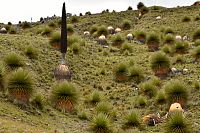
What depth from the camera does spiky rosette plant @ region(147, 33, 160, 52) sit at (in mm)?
29528

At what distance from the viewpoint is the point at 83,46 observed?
92.5ft

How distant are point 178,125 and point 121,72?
874 cm

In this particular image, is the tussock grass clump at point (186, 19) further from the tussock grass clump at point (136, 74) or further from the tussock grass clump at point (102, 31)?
the tussock grass clump at point (136, 74)

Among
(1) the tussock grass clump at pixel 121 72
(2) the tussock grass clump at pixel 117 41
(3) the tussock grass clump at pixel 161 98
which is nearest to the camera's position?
(3) the tussock grass clump at pixel 161 98

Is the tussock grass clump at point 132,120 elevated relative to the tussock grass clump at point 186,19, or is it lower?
lower

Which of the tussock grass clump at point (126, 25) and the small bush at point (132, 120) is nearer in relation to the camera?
the small bush at point (132, 120)

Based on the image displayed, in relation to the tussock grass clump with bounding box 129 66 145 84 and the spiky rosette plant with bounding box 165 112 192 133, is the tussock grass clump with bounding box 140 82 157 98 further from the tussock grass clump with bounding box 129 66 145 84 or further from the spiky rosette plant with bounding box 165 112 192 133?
the spiky rosette plant with bounding box 165 112 192 133

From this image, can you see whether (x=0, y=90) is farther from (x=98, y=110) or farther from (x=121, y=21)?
(x=121, y=21)

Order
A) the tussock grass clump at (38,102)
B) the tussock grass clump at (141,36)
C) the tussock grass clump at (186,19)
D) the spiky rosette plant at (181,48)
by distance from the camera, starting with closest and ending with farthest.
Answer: the tussock grass clump at (38,102)
the spiky rosette plant at (181,48)
the tussock grass clump at (141,36)
the tussock grass clump at (186,19)

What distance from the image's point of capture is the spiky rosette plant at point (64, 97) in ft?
55.5

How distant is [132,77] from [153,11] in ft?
80.6

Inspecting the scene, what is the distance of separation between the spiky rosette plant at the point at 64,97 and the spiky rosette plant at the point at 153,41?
13512mm

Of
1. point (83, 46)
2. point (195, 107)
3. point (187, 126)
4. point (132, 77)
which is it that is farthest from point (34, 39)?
point (187, 126)

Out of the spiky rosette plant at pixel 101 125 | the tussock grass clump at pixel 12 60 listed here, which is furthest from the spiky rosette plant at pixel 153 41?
the spiky rosette plant at pixel 101 125
